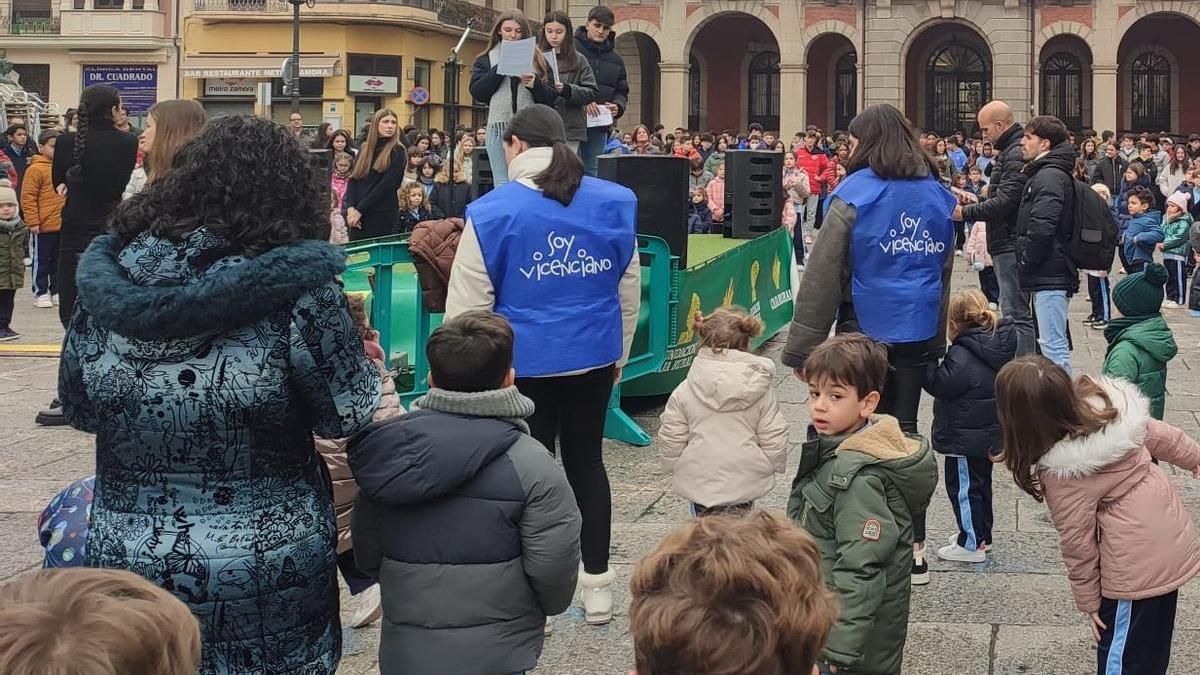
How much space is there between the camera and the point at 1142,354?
6.38m

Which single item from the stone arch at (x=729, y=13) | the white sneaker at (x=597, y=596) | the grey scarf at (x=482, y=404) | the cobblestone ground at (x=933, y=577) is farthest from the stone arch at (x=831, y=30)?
the grey scarf at (x=482, y=404)

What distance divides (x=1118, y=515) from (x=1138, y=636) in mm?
343

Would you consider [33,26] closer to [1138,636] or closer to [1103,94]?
[1103,94]

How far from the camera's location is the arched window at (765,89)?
2021 inches

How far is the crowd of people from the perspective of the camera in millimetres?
2523

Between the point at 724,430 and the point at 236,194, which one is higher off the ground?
the point at 236,194

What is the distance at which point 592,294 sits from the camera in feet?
17.9

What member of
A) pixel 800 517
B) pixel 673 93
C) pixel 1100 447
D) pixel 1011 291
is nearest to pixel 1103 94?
pixel 673 93

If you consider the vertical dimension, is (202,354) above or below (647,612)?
above

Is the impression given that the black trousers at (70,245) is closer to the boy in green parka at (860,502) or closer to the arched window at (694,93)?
the boy in green parka at (860,502)

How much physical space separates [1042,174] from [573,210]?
4.71 meters

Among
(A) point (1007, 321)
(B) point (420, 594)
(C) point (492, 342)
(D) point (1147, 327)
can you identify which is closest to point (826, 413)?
(C) point (492, 342)

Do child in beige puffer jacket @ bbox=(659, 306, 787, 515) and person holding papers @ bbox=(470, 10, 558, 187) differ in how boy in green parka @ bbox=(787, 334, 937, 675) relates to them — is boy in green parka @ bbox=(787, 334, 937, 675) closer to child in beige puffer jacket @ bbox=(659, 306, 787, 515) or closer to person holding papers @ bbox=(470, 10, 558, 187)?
child in beige puffer jacket @ bbox=(659, 306, 787, 515)

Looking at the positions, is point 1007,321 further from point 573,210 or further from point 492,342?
point 492,342
